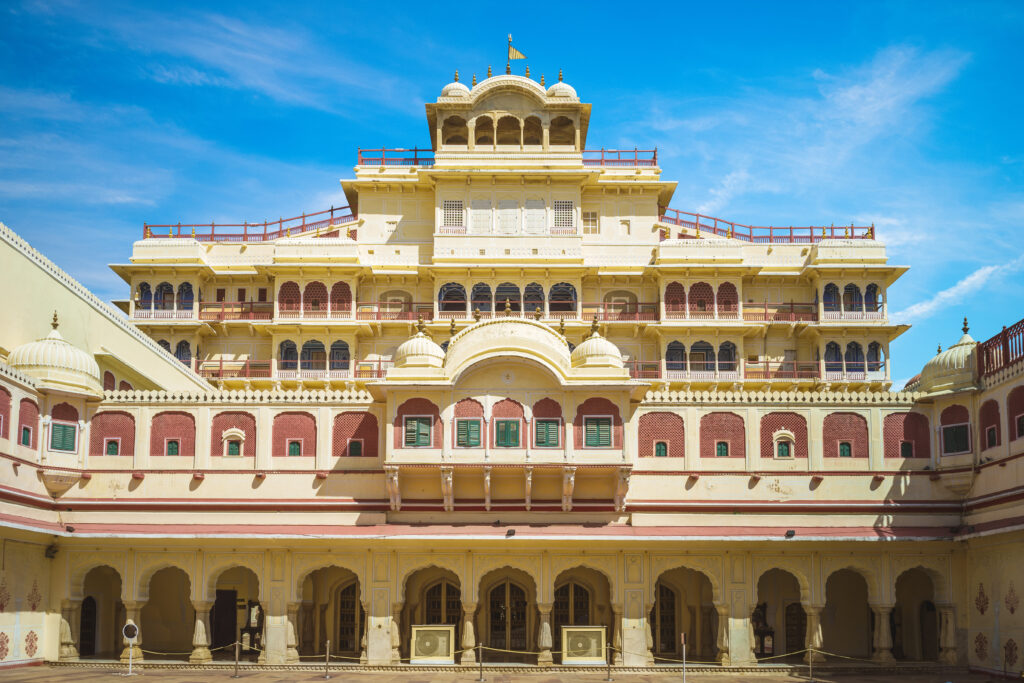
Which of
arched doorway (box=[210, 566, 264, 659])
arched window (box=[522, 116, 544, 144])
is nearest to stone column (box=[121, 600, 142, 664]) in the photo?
arched doorway (box=[210, 566, 264, 659])

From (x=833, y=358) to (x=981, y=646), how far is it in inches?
753

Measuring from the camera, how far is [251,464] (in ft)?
125

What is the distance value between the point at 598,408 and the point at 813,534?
314 inches

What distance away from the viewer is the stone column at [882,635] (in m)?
35.5

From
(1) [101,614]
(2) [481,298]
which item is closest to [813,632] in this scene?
(2) [481,298]

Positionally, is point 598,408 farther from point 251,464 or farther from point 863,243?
point 863,243

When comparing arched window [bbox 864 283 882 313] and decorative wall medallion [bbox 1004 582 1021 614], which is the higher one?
arched window [bbox 864 283 882 313]

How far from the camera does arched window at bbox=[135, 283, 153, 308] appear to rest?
5228 cm

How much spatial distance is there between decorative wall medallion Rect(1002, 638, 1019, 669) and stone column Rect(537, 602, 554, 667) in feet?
44.6

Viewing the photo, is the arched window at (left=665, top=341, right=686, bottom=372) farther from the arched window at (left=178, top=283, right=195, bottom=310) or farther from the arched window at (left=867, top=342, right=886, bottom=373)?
the arched window at (left=178, top=283, right=195, bottom=310)

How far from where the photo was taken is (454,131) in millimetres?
54188

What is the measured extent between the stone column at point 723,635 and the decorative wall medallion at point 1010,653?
808 centimetres

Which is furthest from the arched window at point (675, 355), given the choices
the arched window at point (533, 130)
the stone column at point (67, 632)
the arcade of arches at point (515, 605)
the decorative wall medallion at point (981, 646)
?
the stone column at point (67, 632)

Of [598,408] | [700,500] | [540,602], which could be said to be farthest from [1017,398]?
[540,602]
